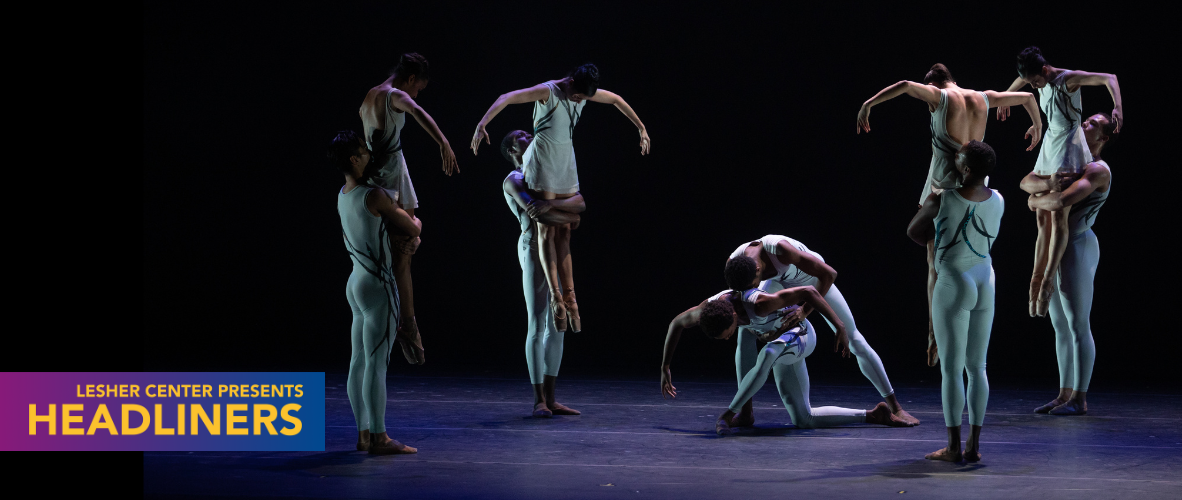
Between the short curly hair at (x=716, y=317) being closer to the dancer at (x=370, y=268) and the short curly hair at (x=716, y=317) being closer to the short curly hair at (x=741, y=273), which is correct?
the short curly hair at (x=741, y=273)

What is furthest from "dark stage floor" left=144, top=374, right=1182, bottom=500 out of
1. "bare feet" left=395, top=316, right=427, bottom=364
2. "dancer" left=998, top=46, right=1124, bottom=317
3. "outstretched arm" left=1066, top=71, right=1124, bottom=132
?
"outstretched arm" left=1066, top=71, right=1124, bottom=132

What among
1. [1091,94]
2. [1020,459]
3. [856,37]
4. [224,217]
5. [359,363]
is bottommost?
[1020,459]

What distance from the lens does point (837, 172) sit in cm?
730

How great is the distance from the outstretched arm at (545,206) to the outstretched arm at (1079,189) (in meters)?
2.40

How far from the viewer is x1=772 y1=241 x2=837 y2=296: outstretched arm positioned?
4965 mm

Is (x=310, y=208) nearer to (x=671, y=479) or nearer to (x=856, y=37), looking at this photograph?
(x=856, y=37)

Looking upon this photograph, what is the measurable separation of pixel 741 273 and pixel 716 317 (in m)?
0.25

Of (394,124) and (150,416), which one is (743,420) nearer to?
(394,124)

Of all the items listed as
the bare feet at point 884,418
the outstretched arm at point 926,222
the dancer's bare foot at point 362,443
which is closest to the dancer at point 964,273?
the outstretched arm at point 926,222

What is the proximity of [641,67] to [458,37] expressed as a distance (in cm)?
134

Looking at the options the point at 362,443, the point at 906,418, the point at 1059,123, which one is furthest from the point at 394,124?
the point at 1059,123

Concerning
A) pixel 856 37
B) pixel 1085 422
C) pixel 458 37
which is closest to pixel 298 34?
pixel 458 37

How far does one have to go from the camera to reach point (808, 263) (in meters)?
4.98

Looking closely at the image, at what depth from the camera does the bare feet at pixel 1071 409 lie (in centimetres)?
554
